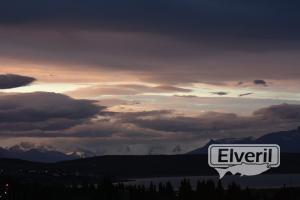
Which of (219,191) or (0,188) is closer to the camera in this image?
(0,188)

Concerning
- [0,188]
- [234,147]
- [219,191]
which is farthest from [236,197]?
[234,147]

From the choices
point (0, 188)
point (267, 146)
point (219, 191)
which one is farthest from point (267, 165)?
point (219, 191)

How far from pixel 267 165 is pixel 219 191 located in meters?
154

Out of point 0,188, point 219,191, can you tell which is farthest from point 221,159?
point 219,191

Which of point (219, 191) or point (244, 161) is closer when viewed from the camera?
point (244, 161)

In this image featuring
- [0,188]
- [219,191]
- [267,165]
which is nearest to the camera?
[267,165]

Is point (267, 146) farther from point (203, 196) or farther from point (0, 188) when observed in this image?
point (203, 196)

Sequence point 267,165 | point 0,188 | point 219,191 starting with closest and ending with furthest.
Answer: point 267,165
point 0,188
point 219,191

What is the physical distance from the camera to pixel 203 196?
637 ft

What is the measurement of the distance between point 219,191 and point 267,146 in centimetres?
15305

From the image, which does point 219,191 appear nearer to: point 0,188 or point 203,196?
point 203,196

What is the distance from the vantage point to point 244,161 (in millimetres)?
40281

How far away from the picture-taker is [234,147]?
41.9 m

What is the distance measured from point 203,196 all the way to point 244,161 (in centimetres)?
15607
